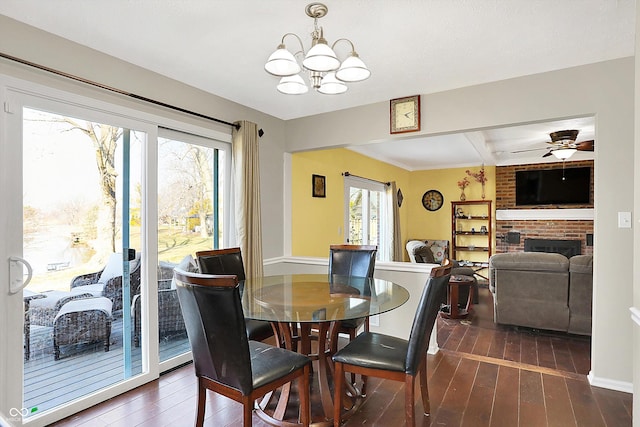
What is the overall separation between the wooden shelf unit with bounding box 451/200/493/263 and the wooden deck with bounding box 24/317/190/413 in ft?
21.0

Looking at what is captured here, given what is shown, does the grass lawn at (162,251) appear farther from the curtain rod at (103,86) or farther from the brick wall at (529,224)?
the brick wall at (529,224)

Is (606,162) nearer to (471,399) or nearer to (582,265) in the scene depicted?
(582,265)

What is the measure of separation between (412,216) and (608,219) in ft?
17.8

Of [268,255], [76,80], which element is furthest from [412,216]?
[76,80]

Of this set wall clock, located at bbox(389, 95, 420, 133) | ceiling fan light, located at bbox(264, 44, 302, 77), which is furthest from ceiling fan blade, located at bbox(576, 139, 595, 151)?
ceiling fan light, located at bbox(264, 44, 302, 77)

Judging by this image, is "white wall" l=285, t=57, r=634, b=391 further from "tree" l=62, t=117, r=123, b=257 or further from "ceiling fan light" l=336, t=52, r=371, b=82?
"tree" l=62, t=117, r=123, b=257

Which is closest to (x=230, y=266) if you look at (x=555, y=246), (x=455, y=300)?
(x=455, y=300)

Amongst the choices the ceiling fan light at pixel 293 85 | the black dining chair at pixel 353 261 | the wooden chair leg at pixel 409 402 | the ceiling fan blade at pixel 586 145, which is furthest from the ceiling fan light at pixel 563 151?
the wooden chair leg at pixel 409 402

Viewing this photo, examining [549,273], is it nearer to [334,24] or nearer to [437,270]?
[437,270]

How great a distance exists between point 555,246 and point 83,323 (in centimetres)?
741

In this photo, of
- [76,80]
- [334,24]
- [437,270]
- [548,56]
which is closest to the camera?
[437,270]

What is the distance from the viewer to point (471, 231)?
24.1 feet

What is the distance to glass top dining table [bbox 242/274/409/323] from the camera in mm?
Answer: 1895

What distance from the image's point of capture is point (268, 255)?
3.89m
